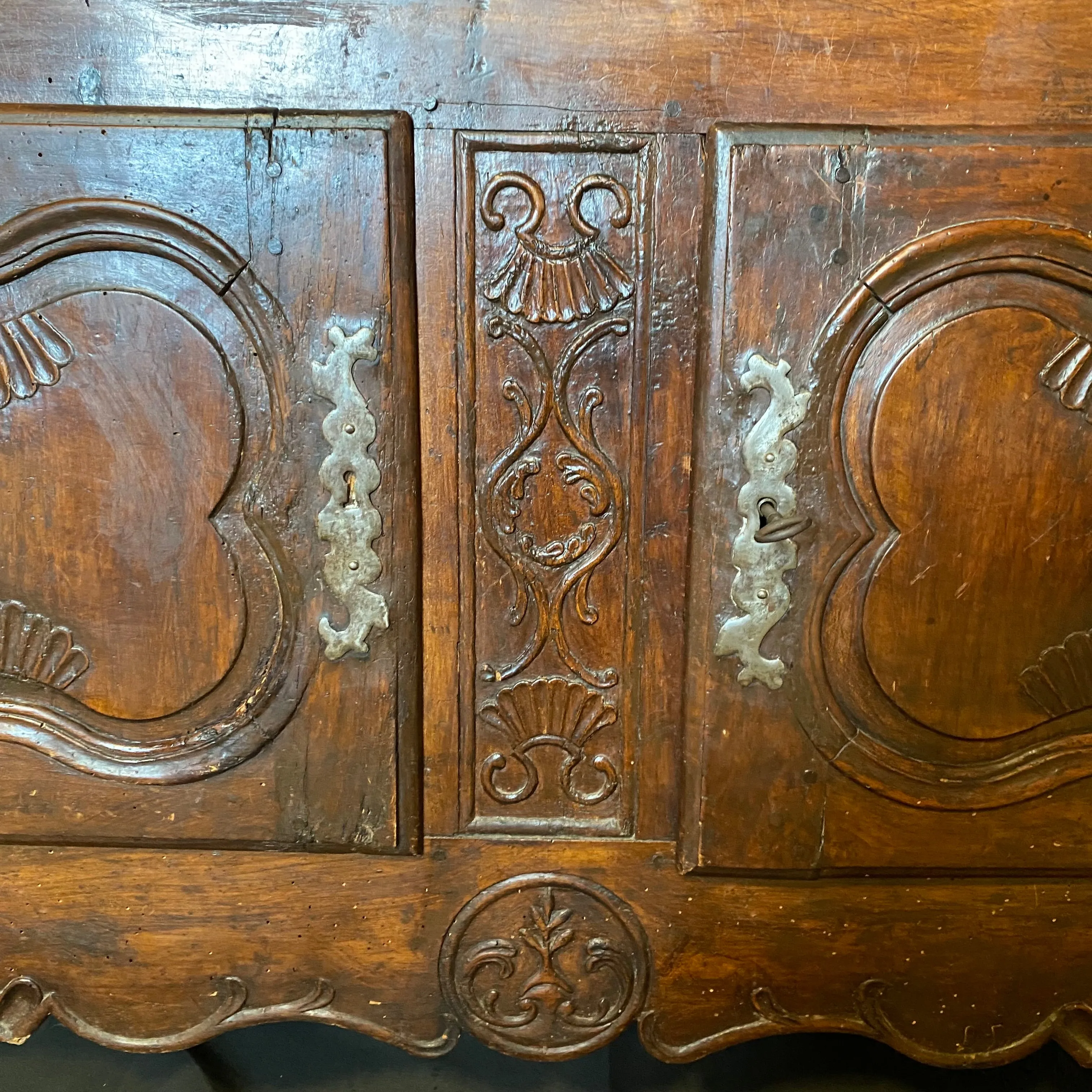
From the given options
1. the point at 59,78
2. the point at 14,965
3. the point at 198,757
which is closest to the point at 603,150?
the point at 59,78

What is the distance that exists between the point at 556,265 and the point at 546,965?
0.76 meters

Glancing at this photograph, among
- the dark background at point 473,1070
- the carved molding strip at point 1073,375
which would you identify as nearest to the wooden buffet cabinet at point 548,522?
the carved molding strip at point 1073,375

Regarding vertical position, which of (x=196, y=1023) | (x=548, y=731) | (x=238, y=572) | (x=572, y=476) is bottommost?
(x=196, y=1023)

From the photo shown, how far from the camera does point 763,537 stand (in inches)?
34.4

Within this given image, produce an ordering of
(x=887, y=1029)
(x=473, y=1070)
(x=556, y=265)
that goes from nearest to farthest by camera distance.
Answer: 1. (x=556, y=265)
2. (x=887, y=1029)
3. (x=473, y=1070)

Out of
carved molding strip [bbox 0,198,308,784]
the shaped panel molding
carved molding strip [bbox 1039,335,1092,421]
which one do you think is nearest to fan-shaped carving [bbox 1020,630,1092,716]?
the shaped panel molding

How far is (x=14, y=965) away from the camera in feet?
3.17

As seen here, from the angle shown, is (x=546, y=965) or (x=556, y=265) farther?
(x=546, y=965)

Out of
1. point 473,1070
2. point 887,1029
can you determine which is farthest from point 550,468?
point 473,1070

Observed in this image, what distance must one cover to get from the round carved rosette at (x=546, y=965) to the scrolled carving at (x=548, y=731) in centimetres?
10

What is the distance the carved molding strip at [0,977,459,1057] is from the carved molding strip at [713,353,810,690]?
0.59 meters

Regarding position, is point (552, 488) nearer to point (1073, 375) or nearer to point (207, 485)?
point (207, 485)

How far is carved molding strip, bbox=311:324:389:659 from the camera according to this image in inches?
33.8

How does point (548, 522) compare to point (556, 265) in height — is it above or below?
below
